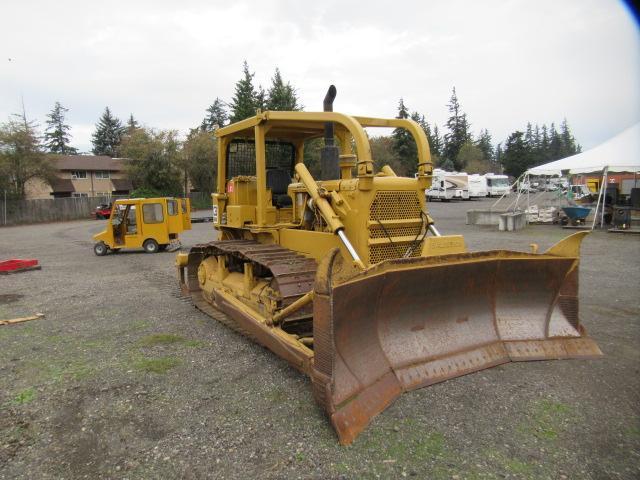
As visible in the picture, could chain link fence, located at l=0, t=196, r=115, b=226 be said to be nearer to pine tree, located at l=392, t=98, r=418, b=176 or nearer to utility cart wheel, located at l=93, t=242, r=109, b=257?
utility cart wheel, located at l=93, t=242, r=109, b=257

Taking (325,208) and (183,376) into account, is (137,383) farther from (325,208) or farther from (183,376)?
(325,208)

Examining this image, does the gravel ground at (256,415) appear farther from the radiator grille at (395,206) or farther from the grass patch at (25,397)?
the radiator grille at (395,206)

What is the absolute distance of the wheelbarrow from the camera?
18484 mm

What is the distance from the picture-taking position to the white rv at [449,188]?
4144 centimetres

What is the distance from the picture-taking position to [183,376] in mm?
4367

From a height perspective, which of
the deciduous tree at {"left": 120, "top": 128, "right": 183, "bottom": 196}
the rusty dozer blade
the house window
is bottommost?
the rusty dozer blade

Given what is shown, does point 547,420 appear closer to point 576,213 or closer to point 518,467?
point 518,467

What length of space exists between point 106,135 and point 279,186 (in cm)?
7679

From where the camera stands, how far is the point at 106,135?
241 ft

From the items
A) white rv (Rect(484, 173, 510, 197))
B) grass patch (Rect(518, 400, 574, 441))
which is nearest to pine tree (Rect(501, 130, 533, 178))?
white rv (Rect(484, 173, 510, 197))

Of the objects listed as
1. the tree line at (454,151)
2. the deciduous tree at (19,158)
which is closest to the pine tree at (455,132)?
the tree line at (454,151)

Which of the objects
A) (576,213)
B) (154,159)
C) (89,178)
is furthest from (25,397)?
(89,178)

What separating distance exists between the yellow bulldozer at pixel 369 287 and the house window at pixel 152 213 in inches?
359

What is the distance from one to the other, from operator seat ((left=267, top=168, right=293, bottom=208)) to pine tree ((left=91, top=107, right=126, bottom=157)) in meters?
74.8
